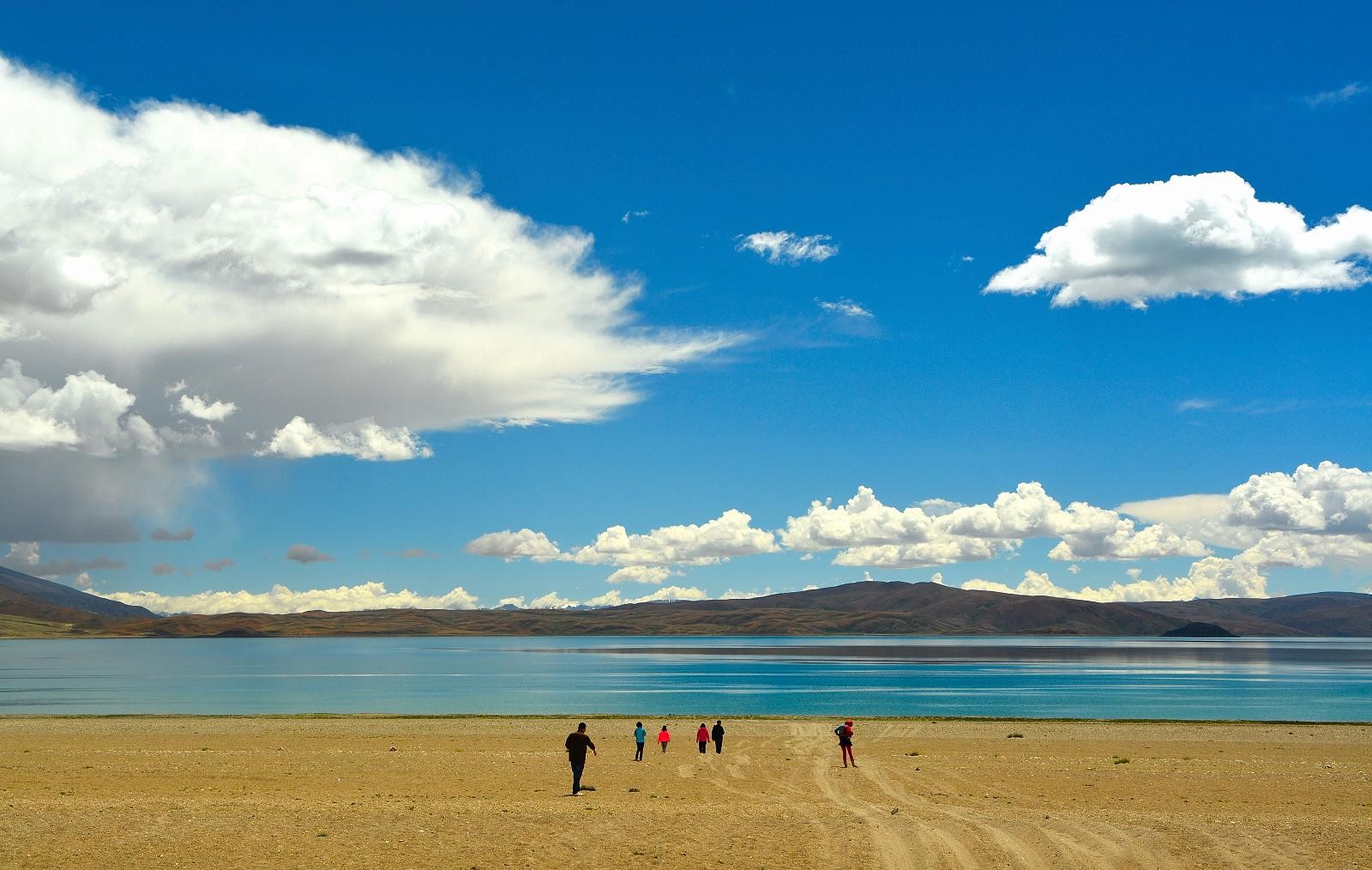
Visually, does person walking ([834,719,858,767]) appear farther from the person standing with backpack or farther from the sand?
the person standing with backpack

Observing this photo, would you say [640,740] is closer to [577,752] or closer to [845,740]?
[845,740]

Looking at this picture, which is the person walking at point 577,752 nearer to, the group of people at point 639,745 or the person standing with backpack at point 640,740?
the group of people at point 639,745

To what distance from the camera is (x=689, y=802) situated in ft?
117

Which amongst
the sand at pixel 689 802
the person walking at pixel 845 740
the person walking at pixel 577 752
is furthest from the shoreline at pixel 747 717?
the person walking at pixel 577 752

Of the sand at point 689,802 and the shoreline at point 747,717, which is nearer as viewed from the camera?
the sand at point 689,802

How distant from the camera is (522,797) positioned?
119ft

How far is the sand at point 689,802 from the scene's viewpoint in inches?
1033

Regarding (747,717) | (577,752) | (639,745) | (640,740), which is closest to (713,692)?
(747,717)

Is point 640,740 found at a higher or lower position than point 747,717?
higher

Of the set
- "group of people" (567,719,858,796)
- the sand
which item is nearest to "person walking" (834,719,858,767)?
"group of people" (567,719,858,796)

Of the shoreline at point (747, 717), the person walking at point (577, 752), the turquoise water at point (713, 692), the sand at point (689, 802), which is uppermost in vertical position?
the person walking at point (577, 752)

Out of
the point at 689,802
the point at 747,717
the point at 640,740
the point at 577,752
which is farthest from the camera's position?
the point at 747,717

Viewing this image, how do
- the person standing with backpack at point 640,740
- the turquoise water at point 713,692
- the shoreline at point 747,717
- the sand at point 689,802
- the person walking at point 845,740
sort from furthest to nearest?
the turquoise water at point 713,692
the shoreline at point 747,717
the person standing with backpack at point 640,740
the person walking at point 845,740
the sand at point 689,802

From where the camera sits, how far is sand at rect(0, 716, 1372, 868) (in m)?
26.2
